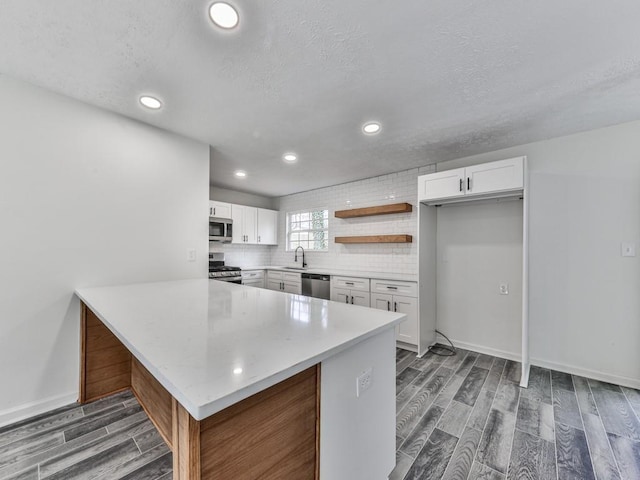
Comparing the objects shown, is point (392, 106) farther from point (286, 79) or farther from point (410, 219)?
point (410, 219)

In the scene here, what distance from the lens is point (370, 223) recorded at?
4.36 m

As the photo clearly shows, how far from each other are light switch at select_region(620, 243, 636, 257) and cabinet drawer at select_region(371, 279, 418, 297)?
6.01 feet

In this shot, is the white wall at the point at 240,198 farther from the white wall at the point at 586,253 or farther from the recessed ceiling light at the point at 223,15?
the white wall at the point at 586,253

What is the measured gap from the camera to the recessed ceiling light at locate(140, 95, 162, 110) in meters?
2.08

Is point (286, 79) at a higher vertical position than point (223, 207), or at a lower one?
higher

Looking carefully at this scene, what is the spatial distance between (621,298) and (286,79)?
346 centimetres

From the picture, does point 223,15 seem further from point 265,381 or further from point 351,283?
point 351,283

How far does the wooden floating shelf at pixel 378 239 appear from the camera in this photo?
3822 millimetres

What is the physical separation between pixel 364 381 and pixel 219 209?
13.2 ft

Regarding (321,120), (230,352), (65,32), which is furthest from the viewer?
(321,120)

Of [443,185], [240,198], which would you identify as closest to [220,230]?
[240,198]

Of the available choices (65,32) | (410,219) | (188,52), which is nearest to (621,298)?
(410,219)

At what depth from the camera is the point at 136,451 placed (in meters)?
1.67

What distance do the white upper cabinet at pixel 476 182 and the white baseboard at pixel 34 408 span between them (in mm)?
3747
